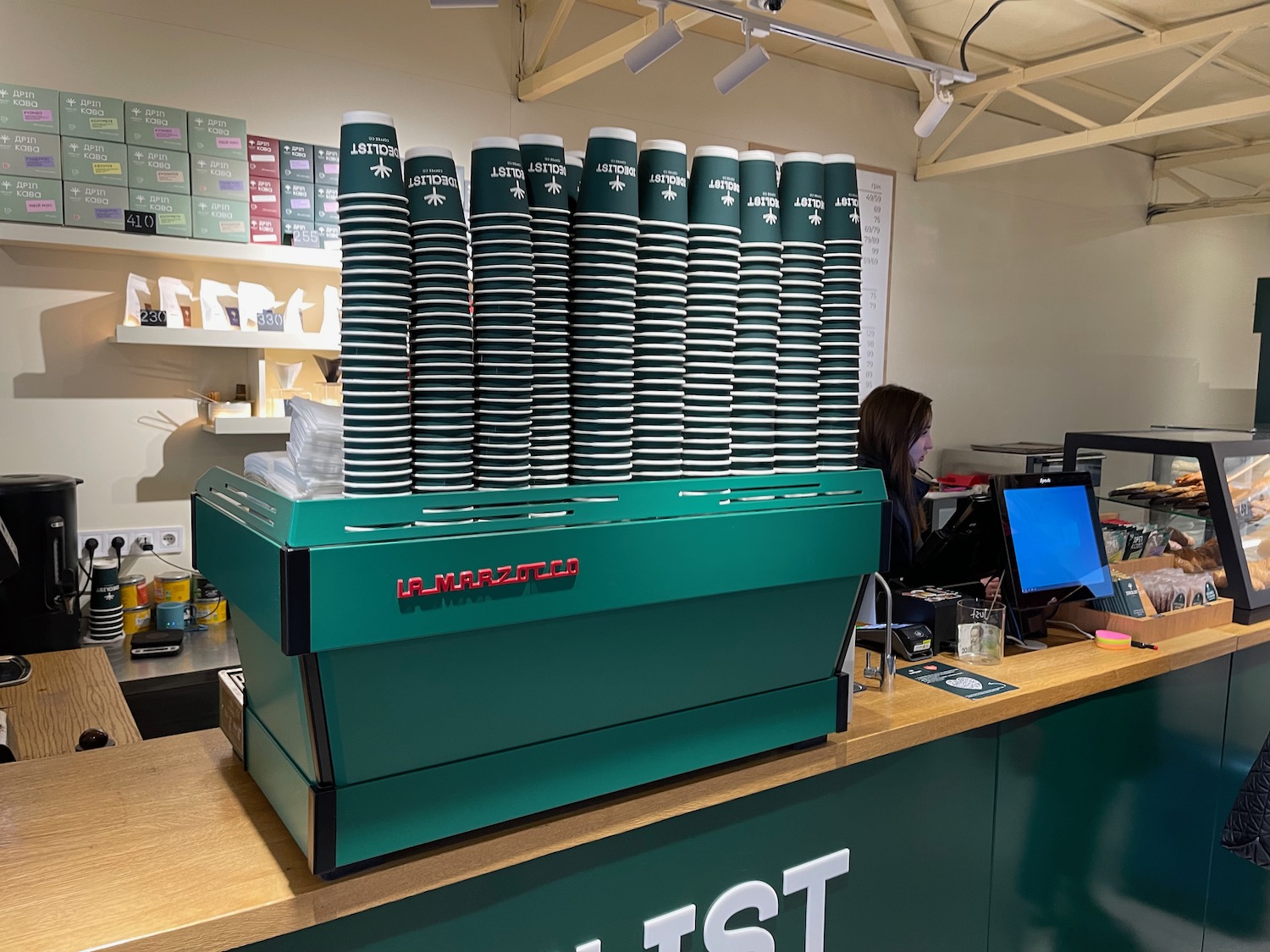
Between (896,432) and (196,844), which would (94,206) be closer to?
(196,844)

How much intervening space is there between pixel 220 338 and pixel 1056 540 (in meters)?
2.78

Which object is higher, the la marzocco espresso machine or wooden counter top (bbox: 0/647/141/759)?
the la marzocco espresso machine

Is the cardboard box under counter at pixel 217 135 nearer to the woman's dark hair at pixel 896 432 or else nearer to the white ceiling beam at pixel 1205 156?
the woman's dark hair at pixel 896 432

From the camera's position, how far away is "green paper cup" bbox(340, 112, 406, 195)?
3.62 feet

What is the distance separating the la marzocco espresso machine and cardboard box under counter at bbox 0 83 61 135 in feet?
3.73

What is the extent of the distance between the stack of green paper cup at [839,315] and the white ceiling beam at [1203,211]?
7136 mm

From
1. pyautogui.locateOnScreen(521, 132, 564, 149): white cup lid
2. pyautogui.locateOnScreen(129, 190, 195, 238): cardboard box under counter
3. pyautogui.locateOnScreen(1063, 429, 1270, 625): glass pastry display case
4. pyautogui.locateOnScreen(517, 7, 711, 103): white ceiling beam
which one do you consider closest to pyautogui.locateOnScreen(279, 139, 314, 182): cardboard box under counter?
pyautogui.locateOnScreen(129, 190, 195, 238): cardboard box under counter

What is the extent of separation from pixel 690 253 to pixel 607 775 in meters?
0.73

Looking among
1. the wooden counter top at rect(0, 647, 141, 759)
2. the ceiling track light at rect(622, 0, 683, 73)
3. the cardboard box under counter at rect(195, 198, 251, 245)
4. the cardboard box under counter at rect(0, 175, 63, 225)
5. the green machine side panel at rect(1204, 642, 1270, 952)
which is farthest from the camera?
the cardboard box under counter at rect(195, 198, 251, 245)

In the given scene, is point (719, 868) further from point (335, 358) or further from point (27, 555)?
point (335, 358)

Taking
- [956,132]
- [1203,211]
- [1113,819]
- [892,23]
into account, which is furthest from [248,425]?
[1203,211]

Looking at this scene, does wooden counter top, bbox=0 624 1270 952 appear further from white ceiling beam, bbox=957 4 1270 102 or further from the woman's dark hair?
white ceiling beam, bbox=957 4 1270 102

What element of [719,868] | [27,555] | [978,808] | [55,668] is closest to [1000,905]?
[978,808]

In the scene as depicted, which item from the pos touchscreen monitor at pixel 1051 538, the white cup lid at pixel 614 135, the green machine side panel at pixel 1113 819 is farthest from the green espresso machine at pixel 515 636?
the pos touchscreen monitor at pixel 1051 538
